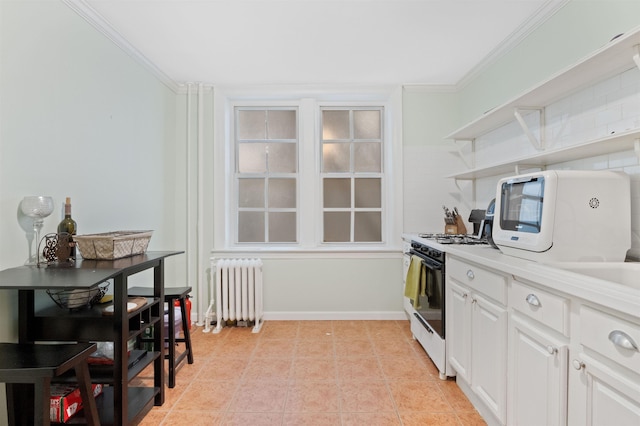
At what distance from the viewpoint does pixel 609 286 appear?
1.03m

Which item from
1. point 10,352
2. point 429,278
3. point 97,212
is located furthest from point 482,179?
point 10,352

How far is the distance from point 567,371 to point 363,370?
150 centimetres

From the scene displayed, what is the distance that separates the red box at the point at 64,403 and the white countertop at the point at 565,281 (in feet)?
7.52

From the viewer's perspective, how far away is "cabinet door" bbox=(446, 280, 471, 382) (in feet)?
6.47

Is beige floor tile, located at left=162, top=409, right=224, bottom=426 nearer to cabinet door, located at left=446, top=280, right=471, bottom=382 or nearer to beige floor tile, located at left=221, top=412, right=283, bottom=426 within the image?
beige floor tile, located at left=221, top=412, right=283, bottom=426

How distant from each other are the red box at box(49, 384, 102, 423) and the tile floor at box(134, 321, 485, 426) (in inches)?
15.8

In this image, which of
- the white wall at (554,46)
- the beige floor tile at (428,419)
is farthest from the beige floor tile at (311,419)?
the white wall at (554,46)

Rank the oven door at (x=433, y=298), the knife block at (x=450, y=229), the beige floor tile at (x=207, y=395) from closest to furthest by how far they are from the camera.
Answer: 1. the beige floor tile at (x=207, y=395)
2. the oven door at (x=433, y=298)
3. the knife block at (x=450, y=229)

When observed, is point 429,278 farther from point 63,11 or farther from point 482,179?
point 63,11

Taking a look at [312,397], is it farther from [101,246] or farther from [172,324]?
[101,246]

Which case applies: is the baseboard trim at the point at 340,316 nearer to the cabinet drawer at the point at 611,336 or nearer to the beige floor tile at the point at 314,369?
the beige floor tile at the point at 314,369

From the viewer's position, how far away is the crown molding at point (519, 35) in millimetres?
2084

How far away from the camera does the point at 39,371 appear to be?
3.88ft

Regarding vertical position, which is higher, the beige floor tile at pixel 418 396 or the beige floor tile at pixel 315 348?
the beige floor tile at pixel 315 348
